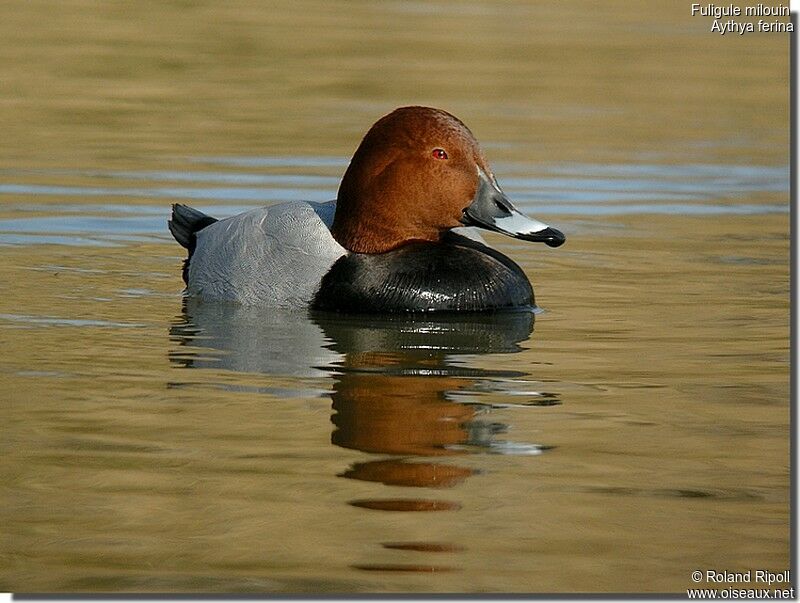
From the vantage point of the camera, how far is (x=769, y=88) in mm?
17078

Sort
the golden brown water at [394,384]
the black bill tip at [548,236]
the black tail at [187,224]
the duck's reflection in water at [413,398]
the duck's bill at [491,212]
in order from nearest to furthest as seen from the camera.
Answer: the golden brown water at [394,384] < the duck's reflection in water at [413,398] < the black bill tip at [548,236] < the duck's bill at [491,212] < the black tail at [187,224]

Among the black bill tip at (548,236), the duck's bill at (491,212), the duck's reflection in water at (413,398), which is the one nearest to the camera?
the duck's reflection in water at (413,398)

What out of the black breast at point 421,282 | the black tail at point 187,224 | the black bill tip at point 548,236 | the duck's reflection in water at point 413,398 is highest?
the black tail at point 187,224

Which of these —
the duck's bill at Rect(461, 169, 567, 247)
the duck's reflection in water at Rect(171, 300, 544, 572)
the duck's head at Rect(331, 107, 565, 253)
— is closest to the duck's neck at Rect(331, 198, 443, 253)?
the duck's head at Rect(331, 107, 565, 253)

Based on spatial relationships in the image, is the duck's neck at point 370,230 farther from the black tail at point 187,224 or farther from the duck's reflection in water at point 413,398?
the black tail at point 187,224

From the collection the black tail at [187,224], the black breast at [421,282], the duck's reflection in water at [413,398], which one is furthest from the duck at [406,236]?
the black tail at [187,224]

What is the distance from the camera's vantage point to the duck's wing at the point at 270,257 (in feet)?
25.5

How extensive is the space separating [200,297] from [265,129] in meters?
6.22

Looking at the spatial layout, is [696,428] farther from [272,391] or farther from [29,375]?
[29,375]

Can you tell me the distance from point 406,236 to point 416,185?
25 cm

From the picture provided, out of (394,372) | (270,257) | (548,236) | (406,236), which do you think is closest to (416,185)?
(406,236)

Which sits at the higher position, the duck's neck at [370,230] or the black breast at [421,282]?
the duck's neck at [370,230]

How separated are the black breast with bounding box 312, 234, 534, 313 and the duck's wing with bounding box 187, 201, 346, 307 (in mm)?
96

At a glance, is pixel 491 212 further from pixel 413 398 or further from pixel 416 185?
pixel 413 398
